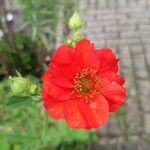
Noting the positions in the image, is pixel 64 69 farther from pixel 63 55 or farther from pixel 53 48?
pixel 53 48

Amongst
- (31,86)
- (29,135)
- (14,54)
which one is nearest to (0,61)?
(14,54)

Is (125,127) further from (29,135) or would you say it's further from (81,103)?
(81,103)

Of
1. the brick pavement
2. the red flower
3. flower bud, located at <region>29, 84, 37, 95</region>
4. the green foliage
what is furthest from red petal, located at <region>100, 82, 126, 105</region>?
the brick pavement

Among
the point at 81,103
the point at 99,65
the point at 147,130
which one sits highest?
the point at 99,65

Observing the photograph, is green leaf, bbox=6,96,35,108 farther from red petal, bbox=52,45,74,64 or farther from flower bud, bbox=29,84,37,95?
red petal, bbox=52,45,74,64

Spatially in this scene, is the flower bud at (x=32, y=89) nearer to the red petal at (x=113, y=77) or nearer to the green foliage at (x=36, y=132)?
the red petal at (x=113, y=77)

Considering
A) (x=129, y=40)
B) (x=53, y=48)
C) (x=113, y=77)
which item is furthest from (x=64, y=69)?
(x=129, y=40)

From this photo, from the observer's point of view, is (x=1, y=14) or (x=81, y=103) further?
(x=1, y=14)
